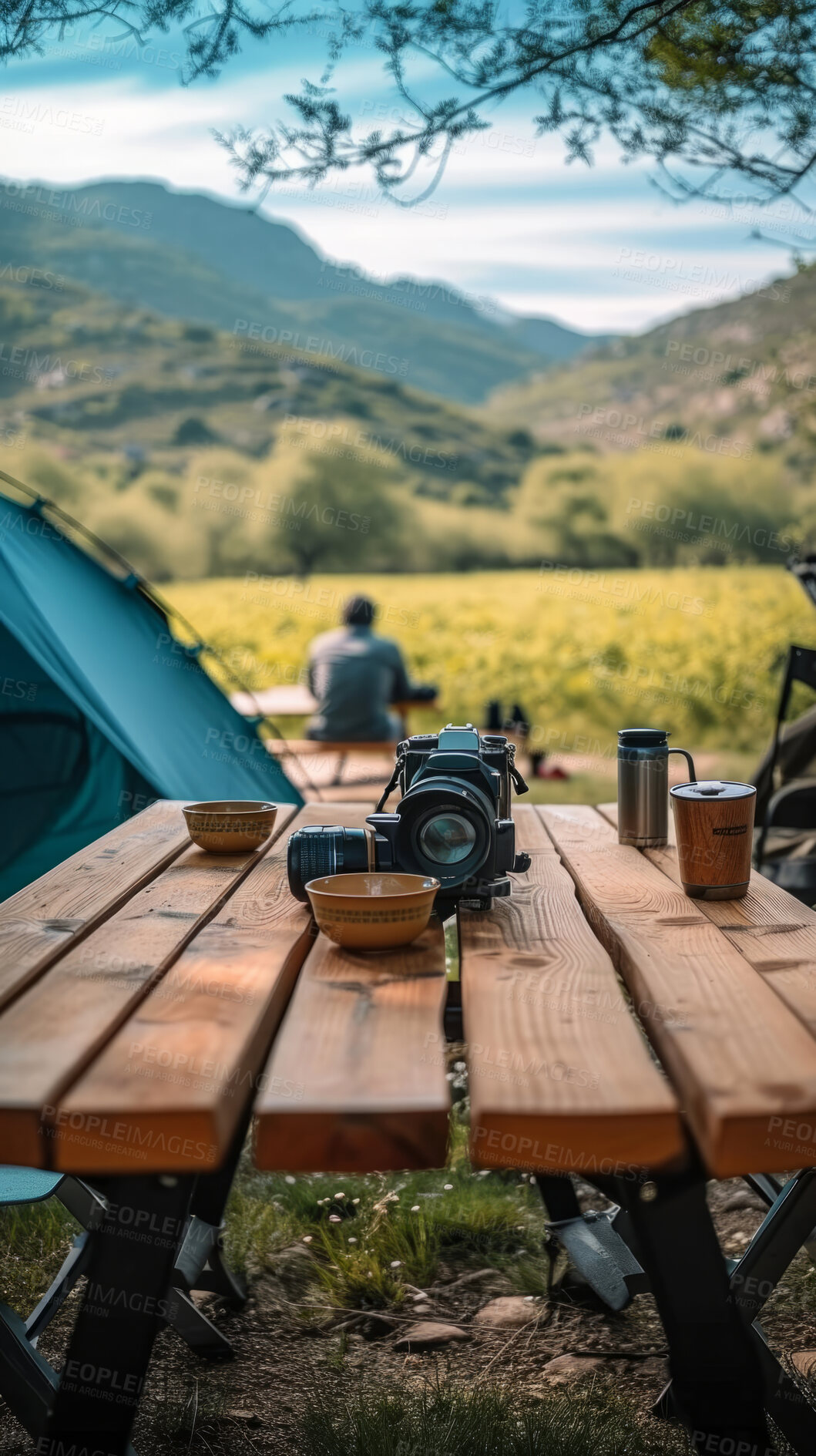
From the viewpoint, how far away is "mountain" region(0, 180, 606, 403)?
5450 centimetres

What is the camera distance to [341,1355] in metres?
2.02

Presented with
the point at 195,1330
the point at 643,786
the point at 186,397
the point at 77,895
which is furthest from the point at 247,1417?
the point at 186,397

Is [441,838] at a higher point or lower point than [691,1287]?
higher

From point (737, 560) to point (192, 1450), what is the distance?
2405cm

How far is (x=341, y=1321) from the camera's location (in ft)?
7.05

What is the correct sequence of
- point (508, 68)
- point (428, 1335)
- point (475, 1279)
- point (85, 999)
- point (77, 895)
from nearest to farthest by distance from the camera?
point (85, 999), point (77, 895), point (428, 1335), point (475, 1279), point (508, 68)

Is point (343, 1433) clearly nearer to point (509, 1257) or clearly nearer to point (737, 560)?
point (509, 1257)

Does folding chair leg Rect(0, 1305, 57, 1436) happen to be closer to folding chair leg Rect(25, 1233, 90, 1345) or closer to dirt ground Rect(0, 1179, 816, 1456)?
folding chair leg Rect(25, 1233, 90, 1345)

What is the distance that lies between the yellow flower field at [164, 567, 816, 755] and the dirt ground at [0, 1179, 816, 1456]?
6484 mm

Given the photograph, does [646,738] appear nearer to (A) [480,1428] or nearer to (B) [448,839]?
(B) [448,839]

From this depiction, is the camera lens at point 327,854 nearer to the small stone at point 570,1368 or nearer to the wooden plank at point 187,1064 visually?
the wooden plank at point 187,1064

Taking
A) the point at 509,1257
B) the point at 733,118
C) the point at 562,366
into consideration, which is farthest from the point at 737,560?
the point at 562,366

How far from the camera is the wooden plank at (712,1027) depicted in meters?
0.93

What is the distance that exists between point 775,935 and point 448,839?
46 centimetres
